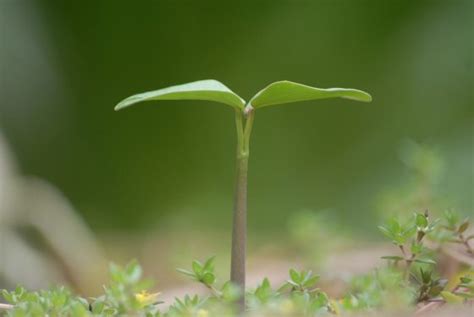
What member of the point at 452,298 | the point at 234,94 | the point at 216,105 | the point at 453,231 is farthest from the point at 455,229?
the point at 216,105

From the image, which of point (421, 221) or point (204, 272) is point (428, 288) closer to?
point (421, 221)

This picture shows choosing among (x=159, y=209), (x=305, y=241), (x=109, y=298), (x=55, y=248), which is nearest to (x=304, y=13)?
(x=159, y=209)

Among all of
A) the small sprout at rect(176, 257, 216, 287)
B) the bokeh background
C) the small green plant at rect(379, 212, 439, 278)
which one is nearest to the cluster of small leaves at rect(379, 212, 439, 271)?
the small green plant at rect(379, 212, 439, 278)

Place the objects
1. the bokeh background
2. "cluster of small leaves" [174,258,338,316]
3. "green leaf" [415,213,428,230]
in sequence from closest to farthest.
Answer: "cluster of small leaves" [174,258,338,316] → "green leaf" [415,213,428,230] → the bokeh background

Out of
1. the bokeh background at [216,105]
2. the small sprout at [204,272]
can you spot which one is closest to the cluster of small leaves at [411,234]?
the small sprout at [204,272]

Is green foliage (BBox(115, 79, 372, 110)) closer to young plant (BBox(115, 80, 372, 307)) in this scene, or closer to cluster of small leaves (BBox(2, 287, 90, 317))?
young plant (BBox(115, 80, 372, 307))
